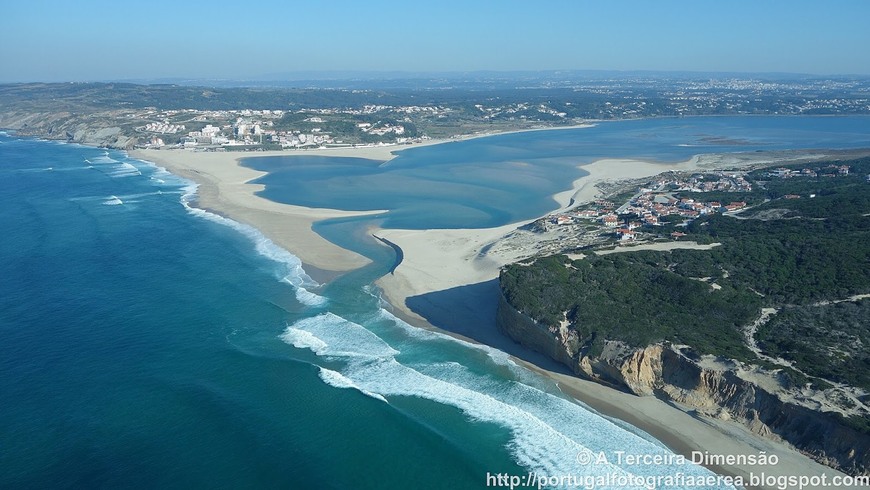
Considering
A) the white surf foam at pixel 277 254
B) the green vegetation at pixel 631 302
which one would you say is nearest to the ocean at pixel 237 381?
the white surf foam at pixel 277 254

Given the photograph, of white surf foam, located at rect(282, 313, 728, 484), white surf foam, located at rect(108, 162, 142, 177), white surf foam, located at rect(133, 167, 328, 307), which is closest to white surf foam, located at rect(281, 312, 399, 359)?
white surf foam, located at rect(282, 313, 728, 484)

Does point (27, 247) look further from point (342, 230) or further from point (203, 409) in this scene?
point (203, 409)

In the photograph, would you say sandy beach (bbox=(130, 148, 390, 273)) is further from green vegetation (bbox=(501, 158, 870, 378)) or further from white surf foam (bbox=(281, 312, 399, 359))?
green vegetation (bbox=(501, 158, 870, 378))

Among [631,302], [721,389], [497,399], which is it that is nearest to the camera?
[721,389]

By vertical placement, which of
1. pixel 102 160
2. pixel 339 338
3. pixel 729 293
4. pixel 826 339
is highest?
pixel 102 160

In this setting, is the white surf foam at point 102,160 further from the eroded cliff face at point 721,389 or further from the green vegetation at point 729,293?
the eroded cliff face at point 721,389

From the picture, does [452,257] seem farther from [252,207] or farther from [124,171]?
[124,171]

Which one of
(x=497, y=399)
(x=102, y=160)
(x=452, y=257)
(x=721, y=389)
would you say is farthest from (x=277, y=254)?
(x=102, y=160)
